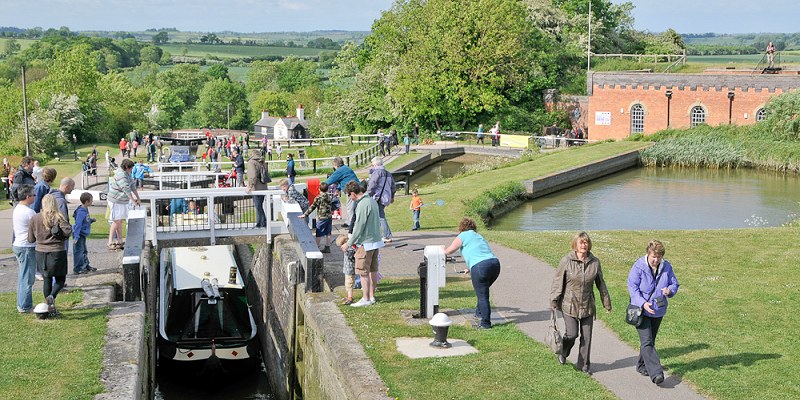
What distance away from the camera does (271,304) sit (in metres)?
18.5

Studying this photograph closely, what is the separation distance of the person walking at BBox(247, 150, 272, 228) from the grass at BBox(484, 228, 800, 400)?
15.7 ft

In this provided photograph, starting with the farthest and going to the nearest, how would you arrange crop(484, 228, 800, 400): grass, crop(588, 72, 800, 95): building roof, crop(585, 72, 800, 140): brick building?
crop(585, 72, 800, 140): brick building < crop(588, 72, 800, 95): building roof < crop(484, 228, 800, 400): grass

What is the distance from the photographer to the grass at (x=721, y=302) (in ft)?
34.2

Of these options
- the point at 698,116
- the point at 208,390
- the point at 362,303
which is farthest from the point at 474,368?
the point at 698,116

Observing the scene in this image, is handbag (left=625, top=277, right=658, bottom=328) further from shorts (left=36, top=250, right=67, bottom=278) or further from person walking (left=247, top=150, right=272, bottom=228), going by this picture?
person walking (left=247, top=150, right=272, bottom=228)

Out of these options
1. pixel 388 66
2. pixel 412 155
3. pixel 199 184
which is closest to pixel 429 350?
pixel 199 184

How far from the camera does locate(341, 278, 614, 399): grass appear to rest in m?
9.88

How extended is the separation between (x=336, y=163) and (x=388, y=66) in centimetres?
3767

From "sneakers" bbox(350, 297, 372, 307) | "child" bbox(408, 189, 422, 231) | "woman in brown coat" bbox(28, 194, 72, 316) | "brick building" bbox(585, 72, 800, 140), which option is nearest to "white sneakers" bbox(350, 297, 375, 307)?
"sneakers" bbox(350, 297, 372, 307)

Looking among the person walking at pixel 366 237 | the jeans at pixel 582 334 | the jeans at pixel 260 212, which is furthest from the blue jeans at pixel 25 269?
the jeans at pixel 582 334

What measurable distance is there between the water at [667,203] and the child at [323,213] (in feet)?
32.9

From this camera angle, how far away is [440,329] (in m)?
11.2

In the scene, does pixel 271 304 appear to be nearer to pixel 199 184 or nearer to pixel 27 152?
pixel 199 184

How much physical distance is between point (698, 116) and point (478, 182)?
66.3 feet
